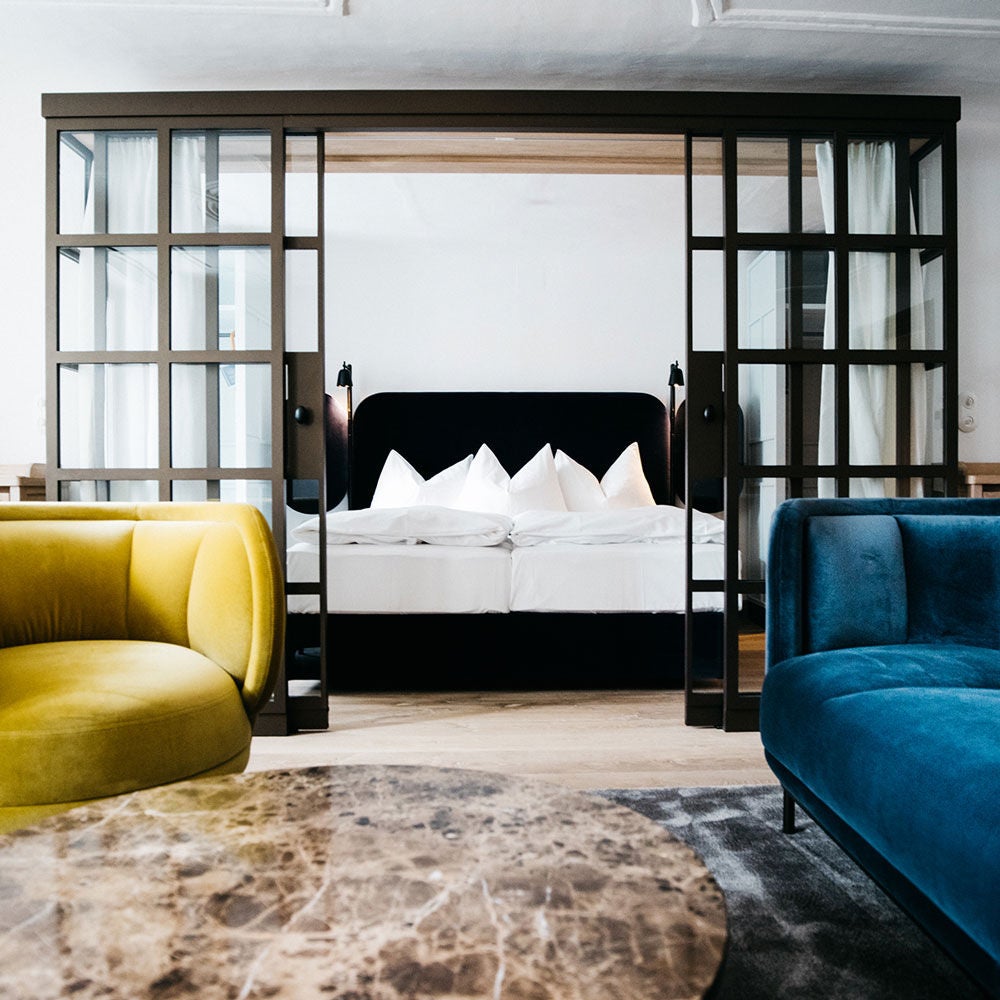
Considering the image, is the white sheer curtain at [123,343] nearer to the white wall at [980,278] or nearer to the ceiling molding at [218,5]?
the ceiling molding at [218,5]

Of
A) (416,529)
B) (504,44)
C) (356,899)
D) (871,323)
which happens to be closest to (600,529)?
(416,529)

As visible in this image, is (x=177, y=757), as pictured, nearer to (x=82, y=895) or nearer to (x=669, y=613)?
(x=82, y=895)

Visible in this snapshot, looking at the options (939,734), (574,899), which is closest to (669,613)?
(939,734)

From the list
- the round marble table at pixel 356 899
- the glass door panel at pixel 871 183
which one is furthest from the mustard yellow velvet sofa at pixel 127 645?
the glass door panel at pixel 871 183

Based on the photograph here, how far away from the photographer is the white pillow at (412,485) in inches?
193

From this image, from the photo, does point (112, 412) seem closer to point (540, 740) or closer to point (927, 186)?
point (540, 740)

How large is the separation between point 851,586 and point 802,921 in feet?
2.51

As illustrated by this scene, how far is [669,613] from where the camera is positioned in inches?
131

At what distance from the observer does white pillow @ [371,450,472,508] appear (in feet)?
16.1

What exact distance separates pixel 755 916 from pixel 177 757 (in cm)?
115

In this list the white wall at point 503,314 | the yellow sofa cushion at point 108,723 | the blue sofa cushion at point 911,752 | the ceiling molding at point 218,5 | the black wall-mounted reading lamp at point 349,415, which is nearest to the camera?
the blue sofa cushion at point 911,752

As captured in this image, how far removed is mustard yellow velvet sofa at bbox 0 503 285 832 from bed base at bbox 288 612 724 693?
1331mm

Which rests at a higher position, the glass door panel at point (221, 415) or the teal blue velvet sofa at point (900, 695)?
the glass door panel at point (221, 415)

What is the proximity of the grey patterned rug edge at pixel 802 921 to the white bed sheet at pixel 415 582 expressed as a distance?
1.43m
